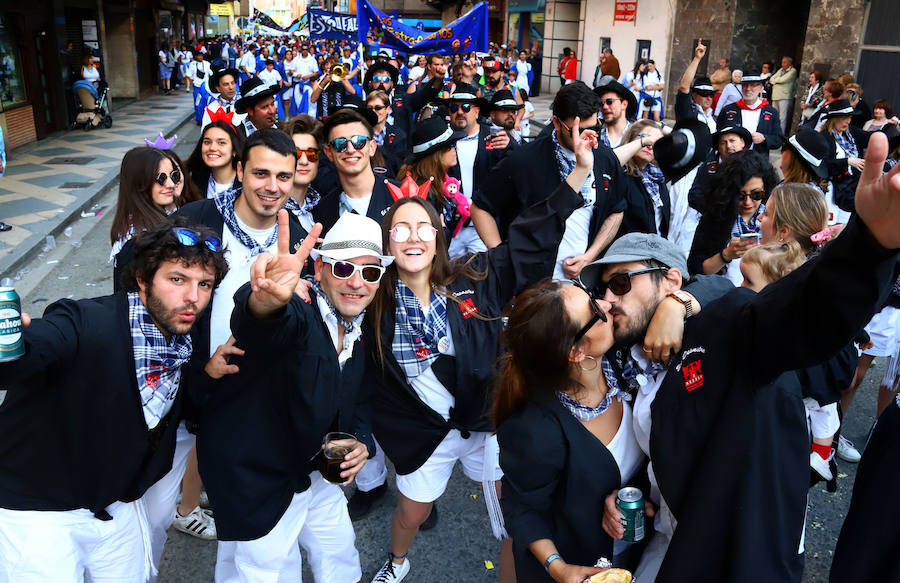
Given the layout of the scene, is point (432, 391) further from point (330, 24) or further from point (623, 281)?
point (330, 24)

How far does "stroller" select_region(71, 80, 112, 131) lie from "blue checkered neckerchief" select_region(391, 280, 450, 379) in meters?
18.4

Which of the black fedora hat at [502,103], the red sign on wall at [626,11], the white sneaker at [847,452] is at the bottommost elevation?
the white sneaker at [847,452]

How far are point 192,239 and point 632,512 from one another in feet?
5.81

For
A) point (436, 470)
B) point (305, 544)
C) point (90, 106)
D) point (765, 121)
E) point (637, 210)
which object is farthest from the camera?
point (90, 106)

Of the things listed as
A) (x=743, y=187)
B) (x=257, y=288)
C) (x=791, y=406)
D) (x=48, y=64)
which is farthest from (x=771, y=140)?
(x=48, y=64)

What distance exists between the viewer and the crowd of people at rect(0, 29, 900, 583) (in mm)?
2016

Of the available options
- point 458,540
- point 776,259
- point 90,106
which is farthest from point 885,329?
point 90,106

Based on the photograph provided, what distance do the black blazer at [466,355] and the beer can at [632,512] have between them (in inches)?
40.0

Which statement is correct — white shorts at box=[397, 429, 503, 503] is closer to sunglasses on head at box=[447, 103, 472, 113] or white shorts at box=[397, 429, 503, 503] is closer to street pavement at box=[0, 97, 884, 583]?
street pavement at box=[0, 97, 884, 583]

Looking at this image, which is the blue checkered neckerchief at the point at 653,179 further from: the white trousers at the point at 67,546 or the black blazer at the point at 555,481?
the white trousers at the point at 67,546

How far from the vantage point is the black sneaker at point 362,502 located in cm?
403

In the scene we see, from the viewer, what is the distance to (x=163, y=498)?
9.59 ft

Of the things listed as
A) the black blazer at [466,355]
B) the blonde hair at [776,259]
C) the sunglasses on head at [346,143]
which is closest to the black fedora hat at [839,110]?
the blonde hair at [776,259]

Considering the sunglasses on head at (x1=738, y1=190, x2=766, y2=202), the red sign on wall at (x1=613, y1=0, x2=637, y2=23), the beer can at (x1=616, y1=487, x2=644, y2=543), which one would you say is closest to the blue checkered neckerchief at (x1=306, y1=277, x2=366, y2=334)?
the beer can at (x1=616, y1=487, x2=644, y2=543)
